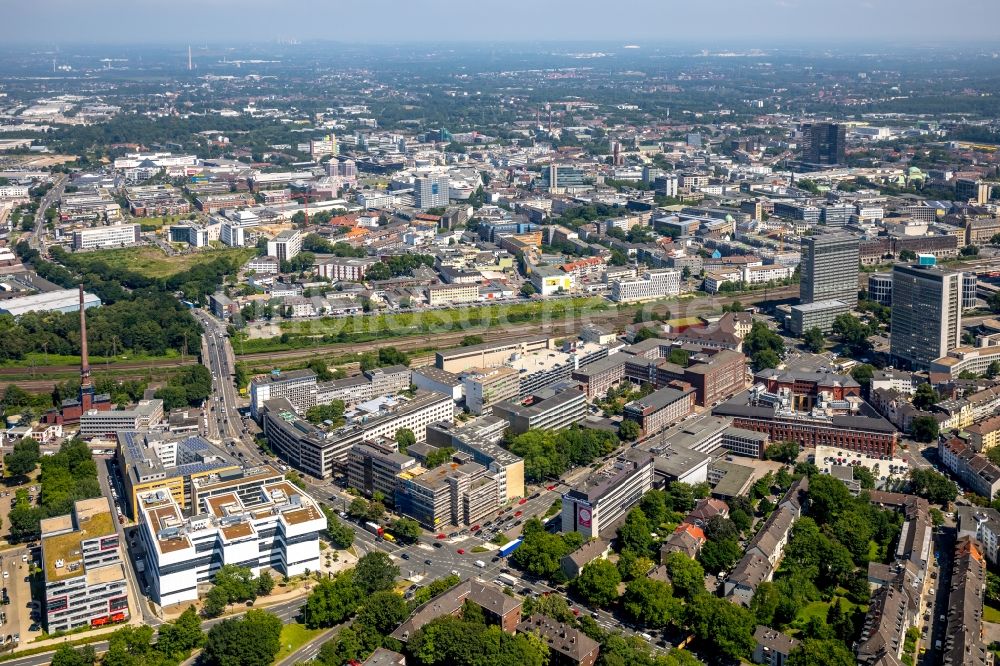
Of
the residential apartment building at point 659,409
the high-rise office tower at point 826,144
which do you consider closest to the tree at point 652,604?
the residential apartment building at point 659,409

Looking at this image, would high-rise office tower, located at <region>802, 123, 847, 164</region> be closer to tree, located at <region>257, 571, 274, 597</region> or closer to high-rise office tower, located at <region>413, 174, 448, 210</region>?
high-rise office tower, located at <region>413, 174, 448, 210</region>

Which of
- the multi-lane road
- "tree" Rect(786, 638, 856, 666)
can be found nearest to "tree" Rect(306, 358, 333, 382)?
"tree" Rect(786, 638, 856, 666)

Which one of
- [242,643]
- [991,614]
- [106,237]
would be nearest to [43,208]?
[106,237]

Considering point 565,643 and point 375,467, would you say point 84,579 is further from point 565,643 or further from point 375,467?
point 565,643

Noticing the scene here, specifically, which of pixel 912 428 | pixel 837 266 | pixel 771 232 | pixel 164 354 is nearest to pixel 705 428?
pixel 912 428

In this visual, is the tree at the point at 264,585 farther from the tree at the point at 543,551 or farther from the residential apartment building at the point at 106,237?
the residential apartment building at the point at 106,237

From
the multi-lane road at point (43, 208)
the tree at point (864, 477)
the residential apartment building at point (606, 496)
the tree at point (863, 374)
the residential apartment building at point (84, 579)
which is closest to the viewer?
the residential apartment building at point (84, 579)

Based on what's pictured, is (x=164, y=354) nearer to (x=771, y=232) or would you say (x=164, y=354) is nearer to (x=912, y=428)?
(x=912, y=428)
